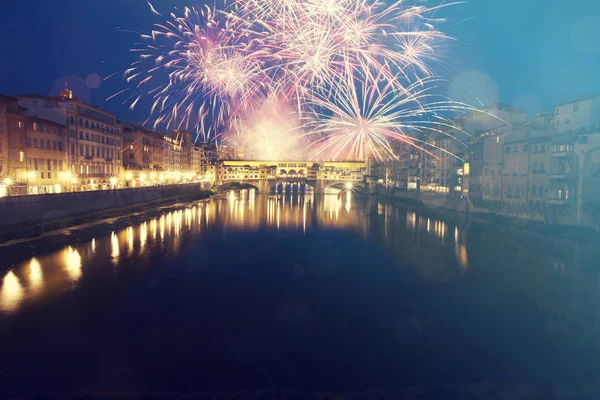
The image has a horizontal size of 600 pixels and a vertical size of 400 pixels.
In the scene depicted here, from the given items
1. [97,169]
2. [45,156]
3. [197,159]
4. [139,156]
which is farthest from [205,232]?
[197,159]

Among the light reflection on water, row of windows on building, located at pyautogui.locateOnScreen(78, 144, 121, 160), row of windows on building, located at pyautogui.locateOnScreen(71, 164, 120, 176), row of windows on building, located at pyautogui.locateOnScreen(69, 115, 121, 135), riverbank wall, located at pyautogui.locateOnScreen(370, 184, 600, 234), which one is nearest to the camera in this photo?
the light reflection on water

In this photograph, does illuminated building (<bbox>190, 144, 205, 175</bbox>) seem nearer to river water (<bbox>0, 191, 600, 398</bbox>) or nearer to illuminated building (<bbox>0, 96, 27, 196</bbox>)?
Answer: illuminated building (<bbox>0, 96, 27, 196</bbox>)

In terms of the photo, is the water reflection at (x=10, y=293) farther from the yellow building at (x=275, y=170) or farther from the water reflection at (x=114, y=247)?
the yellow building at (x=275, y=170)

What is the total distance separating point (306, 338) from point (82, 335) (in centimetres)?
749

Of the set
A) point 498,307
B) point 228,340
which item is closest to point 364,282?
point 498,307

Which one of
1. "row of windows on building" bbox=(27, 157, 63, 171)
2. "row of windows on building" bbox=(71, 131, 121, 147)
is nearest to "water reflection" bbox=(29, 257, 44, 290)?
"row of windows on building" bbox=(27, 157, 63, 171)

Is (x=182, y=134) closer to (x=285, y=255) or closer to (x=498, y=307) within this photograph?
(x=285, y=255)

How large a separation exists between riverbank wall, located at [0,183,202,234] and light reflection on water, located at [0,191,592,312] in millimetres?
5414

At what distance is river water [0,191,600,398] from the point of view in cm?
1117

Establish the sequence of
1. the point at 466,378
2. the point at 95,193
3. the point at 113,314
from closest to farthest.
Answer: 1. the point at 466,378
2. the point at 113,314
3. the point at 95,193

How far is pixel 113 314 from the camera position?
15.7 metres

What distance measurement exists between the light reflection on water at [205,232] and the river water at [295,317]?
23 centimetres

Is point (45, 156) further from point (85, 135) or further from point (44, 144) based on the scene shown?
point (85, 135)

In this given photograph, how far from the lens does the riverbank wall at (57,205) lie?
99.1 feet
